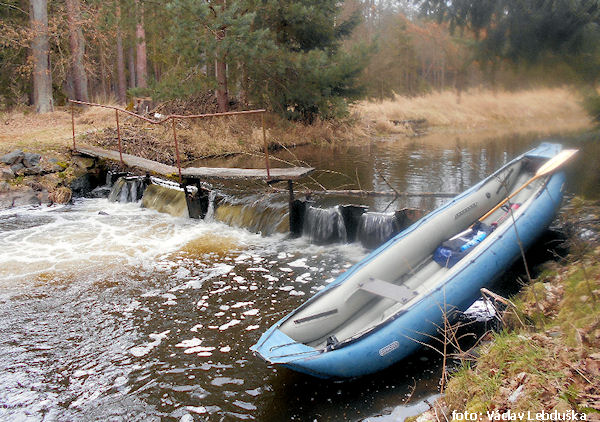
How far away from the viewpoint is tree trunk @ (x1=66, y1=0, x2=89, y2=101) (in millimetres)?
17625

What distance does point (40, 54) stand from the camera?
17.2m

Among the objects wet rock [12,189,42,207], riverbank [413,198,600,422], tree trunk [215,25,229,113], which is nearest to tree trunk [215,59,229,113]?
tree trunk [215,25,229,113]

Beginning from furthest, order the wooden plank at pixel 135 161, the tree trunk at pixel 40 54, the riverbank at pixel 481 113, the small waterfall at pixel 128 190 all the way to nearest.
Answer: the tree trunk at pixel 40 54, the small waterfall at pixel 128 190, the wooden plank at pixel 135 161, the riverbank at pixel 481 113

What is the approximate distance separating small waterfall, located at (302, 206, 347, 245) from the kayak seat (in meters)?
3.22

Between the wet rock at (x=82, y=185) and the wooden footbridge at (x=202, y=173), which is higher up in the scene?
the wooden footbridge at (x=202, y=173)

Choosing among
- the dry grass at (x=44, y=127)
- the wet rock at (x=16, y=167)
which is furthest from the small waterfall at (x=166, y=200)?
the dry grass at (x=44, y=127)

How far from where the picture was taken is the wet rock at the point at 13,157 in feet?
37.2

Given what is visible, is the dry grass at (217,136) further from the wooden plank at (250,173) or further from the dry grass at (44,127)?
the wooden plank at (250,173)

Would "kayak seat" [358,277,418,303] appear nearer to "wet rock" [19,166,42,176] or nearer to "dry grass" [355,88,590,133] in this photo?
"dry grass" [355,88,590,133]

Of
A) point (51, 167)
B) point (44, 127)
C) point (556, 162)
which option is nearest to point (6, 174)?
point (51, 167)

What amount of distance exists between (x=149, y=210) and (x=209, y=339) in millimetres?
6447

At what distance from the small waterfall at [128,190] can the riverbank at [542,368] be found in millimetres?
9203

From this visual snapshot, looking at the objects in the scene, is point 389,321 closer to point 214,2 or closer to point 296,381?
point 296,381

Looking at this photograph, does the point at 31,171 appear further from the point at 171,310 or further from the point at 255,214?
the point at 171,310
